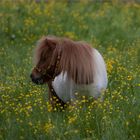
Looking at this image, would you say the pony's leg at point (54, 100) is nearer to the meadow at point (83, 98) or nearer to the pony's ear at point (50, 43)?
the meadow at point (83, 98)

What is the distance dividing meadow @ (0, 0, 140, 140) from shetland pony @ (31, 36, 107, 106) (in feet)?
0.58

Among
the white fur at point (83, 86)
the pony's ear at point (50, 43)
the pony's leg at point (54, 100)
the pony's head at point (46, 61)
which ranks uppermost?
the pony's ear at point (50, 43)

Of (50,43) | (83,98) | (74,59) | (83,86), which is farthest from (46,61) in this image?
(83,98)

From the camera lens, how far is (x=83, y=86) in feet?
19.0

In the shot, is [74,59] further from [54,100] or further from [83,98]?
[54,100]

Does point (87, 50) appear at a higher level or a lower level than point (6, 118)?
higher

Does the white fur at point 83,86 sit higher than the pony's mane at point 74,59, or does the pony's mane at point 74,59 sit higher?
the pony's mane at point 74,59

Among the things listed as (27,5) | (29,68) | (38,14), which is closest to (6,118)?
(29,68)

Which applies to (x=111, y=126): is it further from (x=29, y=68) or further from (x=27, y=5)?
(x=27, y=5)

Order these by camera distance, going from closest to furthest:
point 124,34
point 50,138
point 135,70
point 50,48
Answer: point 50,138 < point 50,48 < point 135,70 < point 124,34

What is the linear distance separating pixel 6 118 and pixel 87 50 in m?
1.06

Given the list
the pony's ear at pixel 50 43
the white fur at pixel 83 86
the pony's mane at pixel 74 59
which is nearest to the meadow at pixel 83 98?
the white fur at pixel 83 86

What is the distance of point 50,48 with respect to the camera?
5660 millimetres

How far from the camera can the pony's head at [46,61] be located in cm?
562
